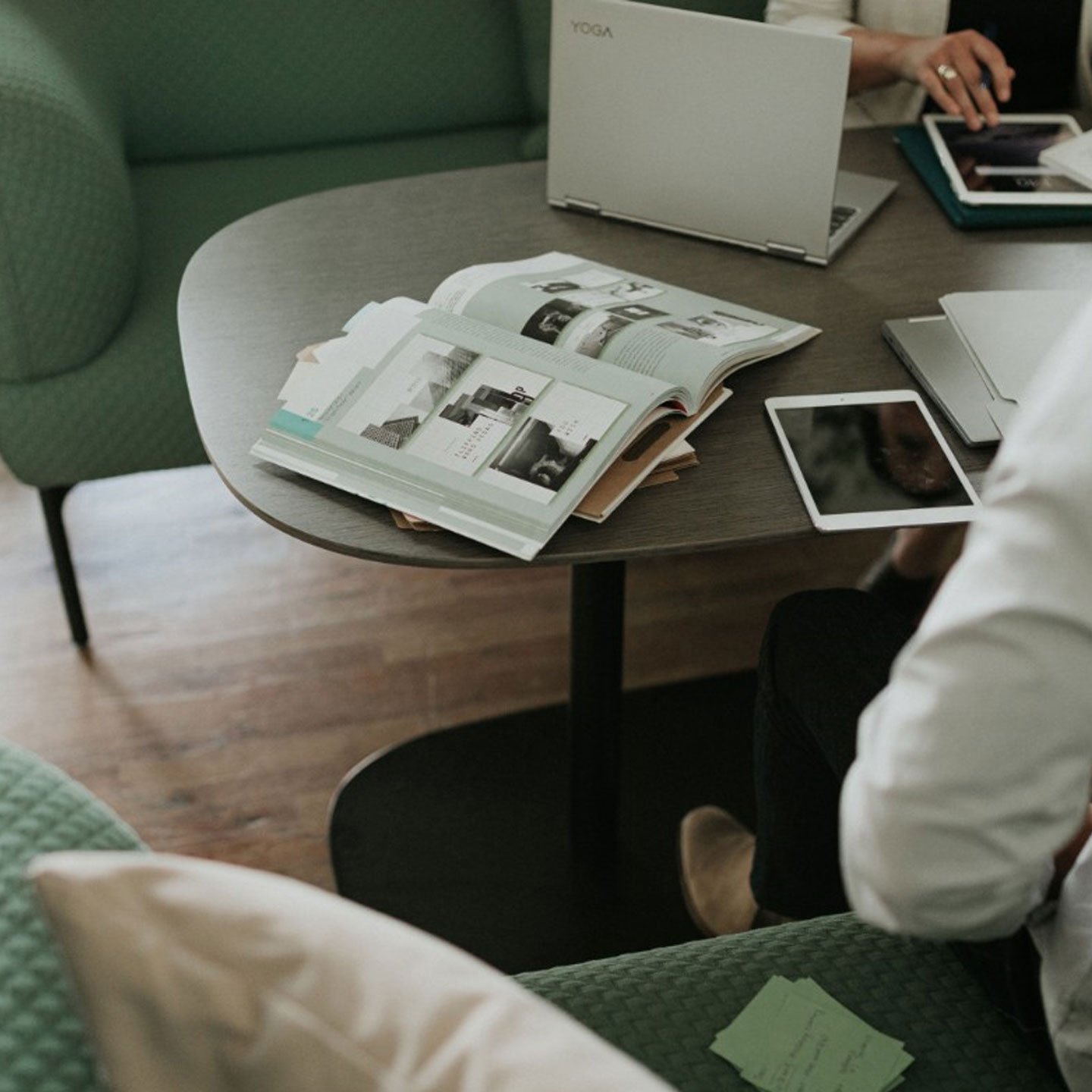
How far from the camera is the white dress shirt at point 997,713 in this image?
0.63 m

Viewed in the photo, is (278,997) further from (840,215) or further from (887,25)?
(887,25)

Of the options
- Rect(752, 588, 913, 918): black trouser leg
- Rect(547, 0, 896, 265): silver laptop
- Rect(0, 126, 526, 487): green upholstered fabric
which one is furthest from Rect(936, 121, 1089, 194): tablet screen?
Rect(0, 126, 526, 487): green upholstered fabric

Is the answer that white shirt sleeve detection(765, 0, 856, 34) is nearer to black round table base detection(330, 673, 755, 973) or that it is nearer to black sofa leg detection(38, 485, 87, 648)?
black round table base detection(330, 673, 755, 973)

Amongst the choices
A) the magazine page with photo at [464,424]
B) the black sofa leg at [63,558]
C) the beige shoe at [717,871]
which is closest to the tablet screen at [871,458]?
the magazine page with photo at [464,424]

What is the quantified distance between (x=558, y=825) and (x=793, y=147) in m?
0.82

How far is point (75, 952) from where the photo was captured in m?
0.62

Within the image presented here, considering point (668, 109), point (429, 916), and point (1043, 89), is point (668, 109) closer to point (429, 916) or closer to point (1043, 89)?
point (1043, 89)

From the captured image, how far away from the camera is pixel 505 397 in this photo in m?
1.12

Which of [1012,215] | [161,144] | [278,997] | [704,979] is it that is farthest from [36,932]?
[161,144]

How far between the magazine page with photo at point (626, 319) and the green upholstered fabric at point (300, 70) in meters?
1.01

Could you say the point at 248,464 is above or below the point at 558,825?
above

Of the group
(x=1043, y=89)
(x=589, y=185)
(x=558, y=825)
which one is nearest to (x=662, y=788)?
(x=558, y=825)

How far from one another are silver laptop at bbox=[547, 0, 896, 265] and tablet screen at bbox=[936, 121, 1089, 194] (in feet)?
0.34

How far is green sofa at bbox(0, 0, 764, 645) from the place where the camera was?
1659 mm
